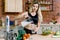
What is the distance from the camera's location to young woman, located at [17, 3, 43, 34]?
5.77 ft

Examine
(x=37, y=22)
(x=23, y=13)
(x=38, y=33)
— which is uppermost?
(x=23, y=13)

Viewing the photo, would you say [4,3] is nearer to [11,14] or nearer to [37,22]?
[11,14]

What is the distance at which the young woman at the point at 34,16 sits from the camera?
1758 mm

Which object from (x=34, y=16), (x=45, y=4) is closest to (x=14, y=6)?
(x=34, y=16)

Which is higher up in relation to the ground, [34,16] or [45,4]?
[45,4]

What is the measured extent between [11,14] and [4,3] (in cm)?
16

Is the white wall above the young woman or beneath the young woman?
above

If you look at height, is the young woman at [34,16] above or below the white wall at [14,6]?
below

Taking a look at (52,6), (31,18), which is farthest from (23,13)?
(52,6)

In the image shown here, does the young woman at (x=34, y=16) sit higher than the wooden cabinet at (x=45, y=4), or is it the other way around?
the wooden cabinet at (x=45, y=4)

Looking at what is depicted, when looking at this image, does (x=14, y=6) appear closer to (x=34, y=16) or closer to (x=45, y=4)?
(x=34, y=16)

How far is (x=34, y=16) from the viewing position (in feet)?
5.82

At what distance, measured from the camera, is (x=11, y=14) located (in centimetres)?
174

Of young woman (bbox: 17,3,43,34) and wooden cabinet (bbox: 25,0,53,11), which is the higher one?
wooden cabinet (bbox: 25,0,53,11)
